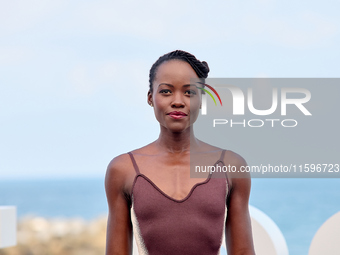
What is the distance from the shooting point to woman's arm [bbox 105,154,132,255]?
2.14 metres

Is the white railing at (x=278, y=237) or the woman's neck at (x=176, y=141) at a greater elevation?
the woman's neck at (x=176, y=141)

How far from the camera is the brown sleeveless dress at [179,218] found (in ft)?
6.64

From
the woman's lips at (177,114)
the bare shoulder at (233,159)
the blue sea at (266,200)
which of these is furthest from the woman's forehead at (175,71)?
the blue sea at (266,200)

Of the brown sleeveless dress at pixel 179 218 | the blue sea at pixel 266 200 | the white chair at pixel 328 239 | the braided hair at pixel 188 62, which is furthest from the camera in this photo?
the blue sea at pixel 266 200

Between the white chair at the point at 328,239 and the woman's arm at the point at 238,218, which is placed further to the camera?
the white chair at the point at 328,239

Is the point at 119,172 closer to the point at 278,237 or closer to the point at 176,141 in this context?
the point at 176,141

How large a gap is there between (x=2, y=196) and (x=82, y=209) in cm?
557

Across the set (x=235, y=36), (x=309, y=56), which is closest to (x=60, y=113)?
(x=235, y=36)

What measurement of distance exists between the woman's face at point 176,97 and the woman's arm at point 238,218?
27 cm

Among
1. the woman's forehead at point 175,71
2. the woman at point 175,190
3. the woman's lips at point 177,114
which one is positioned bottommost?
the woman at point 175,190

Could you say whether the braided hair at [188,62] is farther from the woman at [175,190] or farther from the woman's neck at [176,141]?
the woman's neck at [176,141]

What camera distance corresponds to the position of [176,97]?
2.05 metres

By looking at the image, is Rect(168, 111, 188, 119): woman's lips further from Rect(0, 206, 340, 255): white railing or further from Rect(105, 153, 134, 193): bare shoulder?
Rect(0, 206, 340, 255): white railing

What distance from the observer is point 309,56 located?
24.4 m
